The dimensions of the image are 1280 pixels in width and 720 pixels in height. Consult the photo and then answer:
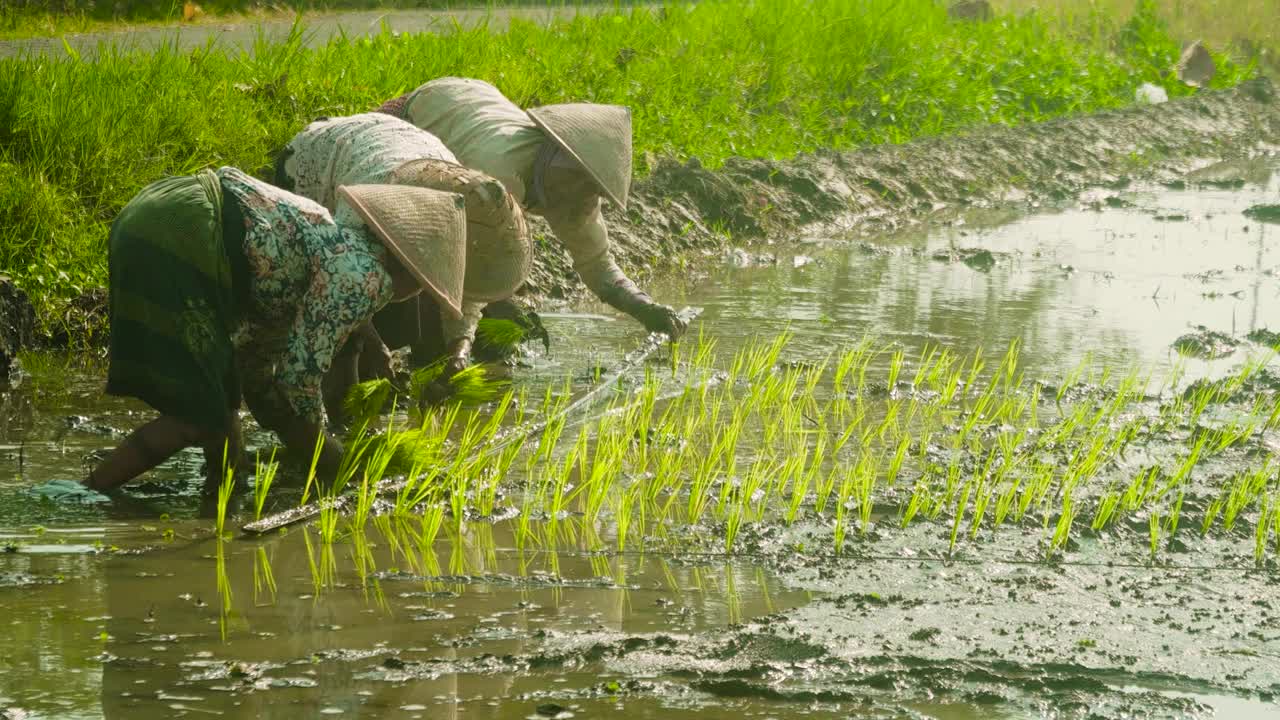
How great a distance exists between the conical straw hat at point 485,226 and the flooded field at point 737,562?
54 cm

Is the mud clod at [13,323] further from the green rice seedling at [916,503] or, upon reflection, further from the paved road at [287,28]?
the paved road at [287,28]

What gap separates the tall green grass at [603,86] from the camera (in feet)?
20.3

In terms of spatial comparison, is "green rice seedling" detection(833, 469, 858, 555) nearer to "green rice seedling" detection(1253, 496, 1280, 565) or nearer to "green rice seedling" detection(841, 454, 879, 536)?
"green rice seedling" detection(841, 454, 879, 536)

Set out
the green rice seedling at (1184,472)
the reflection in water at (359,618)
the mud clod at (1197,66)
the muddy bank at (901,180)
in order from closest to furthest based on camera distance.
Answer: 1. the reflection in water at (359,618)
2. the green rice seedling at (1184,472)
3. the muddy bank at (901,180)
4. the mud clod at (1197,66)

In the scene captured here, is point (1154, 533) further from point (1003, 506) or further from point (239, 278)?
point (239, 278)

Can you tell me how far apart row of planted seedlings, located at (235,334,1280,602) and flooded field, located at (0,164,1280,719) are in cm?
2

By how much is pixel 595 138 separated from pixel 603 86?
4.33 meters

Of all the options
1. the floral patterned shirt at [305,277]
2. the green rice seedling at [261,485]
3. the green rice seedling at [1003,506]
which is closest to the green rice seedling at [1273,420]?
the green rice seedling at [1003,506]

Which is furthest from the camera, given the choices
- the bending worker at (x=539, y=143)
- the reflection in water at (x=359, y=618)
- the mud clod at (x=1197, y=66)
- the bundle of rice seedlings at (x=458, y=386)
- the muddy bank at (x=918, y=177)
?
the mud clod at (x=1197, y=66)

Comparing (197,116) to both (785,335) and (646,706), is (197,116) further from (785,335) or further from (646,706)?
(646,706)

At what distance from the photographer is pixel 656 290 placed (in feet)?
25.3

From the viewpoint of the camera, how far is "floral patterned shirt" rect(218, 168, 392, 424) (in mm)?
3896

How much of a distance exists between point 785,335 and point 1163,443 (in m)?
1.60

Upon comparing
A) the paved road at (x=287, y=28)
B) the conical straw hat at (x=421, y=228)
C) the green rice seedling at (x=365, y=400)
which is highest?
the paved road at (x=287, y=28)
